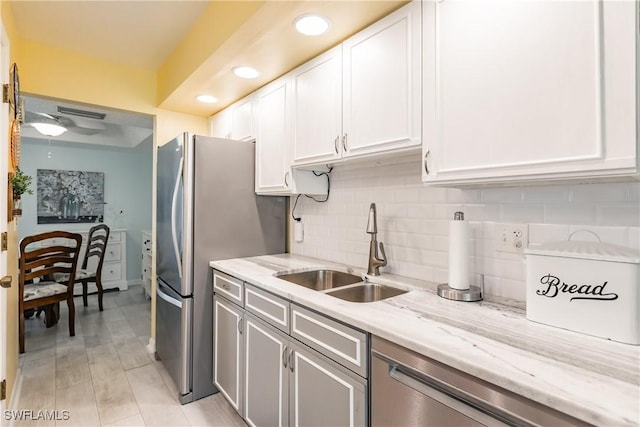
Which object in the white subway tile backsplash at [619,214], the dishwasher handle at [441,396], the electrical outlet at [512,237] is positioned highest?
the white subway tile backsplash at [619,214]

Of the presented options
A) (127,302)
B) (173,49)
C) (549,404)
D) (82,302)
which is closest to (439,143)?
(549,404)

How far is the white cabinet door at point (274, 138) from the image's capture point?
7.03 feet

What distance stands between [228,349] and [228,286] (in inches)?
15.5

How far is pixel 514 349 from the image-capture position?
0.87 m

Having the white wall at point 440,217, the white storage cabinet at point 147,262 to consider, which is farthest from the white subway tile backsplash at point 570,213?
the white storage cabinet at point 147,262

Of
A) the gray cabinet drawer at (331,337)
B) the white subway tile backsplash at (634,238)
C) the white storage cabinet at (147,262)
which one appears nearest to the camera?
the white subway tile backsplash at (634,238)

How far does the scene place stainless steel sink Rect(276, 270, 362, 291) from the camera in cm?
195

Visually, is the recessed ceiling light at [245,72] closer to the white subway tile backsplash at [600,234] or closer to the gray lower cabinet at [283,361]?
the gray lower cabinet at [283,361]

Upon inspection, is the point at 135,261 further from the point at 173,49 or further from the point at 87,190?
the point at 173,49

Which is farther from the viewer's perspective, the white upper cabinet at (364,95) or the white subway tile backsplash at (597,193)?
the white upper cabinet at (364,95)

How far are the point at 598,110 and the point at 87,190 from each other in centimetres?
610

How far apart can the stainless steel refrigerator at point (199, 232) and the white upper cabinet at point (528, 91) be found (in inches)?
→ 58.3

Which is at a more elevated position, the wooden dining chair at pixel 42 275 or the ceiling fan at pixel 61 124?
the ceiling fan at pixel 61 124

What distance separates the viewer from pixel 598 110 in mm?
879
